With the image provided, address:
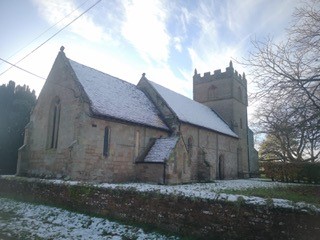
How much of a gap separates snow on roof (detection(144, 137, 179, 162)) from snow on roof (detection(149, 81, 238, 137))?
343 centimetres

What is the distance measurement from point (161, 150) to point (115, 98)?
5.33 m

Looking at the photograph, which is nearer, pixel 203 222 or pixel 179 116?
pixel 203 222

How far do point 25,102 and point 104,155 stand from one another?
1239cm

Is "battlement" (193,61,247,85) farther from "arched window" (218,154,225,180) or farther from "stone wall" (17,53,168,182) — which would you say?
"stone wall" (17,53,168,182)

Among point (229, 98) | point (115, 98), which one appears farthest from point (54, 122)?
point (229, 98)

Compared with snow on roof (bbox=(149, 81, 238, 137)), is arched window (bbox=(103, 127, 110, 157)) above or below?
below

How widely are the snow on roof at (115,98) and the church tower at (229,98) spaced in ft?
45.6

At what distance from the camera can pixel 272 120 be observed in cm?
1044

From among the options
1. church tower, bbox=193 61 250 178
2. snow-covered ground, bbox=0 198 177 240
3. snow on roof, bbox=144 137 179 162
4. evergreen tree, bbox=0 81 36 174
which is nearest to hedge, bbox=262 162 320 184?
church tower, bbox=193 61 250 178

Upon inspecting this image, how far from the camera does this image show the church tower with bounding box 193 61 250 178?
3359 cm

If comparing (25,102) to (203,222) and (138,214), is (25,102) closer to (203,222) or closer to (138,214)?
(138,214)

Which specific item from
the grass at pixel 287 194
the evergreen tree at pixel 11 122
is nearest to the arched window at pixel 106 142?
the grass at pixel 287 194

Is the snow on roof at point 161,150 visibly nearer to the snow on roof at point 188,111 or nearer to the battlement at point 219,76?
the snow on roof at point 188,111

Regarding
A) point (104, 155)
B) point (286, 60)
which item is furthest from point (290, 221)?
point (104, 155)
